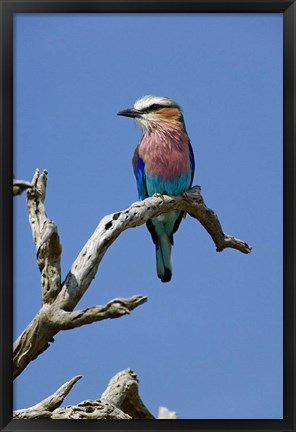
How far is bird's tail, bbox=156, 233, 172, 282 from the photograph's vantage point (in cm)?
395

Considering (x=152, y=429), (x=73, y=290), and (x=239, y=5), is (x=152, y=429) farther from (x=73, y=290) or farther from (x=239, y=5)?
(x=239, y=5)

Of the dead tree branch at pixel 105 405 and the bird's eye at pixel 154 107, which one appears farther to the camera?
the bird's eye at pixel 154 107

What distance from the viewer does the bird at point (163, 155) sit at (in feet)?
12.7

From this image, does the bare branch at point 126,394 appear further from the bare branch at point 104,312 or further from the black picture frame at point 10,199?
the bare branch at point 104,312

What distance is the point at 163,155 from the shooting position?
13.0 ft

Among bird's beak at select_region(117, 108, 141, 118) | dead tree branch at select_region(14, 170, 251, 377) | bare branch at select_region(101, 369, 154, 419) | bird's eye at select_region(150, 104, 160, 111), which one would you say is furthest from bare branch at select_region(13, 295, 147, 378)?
bird's eye at select_region(150, 104, 160, 111)

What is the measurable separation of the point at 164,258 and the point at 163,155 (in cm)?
54

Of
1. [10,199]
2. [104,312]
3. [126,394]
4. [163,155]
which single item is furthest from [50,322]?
[163,155]

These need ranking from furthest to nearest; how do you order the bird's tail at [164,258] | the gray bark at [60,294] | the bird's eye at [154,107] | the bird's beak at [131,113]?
the bird's tail at [164,258] < the bird's eye at [154,107] < the bird's beak at [131,113] < the gray bark at [60,294]

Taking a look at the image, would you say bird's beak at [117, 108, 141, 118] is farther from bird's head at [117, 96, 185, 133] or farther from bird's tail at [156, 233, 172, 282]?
bird's tail at [156, 233, 172, 282]

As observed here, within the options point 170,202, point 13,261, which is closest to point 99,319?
point 13,261

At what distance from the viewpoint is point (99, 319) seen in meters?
2.59

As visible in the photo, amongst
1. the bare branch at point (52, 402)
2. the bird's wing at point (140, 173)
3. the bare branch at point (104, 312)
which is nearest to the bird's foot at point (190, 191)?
the bird's wing at point (140, 173)

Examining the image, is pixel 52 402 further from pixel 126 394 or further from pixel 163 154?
pixel 163 154
